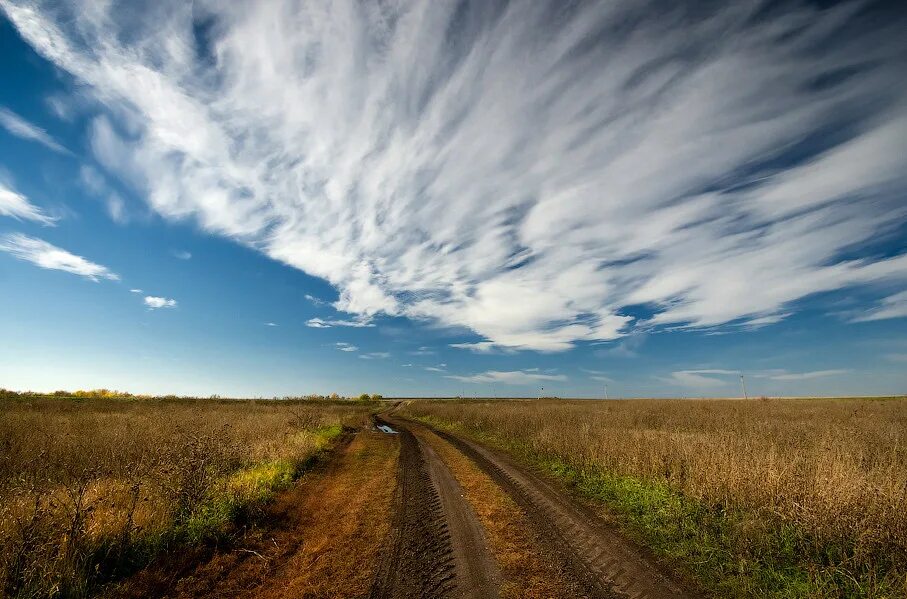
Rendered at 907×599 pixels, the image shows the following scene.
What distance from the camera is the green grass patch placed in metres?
5.54

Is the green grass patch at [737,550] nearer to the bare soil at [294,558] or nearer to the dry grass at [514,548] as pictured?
the dry grass at [514,548]

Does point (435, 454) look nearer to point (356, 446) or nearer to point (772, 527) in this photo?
point (356, 446)

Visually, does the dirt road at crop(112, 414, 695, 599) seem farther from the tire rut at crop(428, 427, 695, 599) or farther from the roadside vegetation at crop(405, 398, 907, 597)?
the roadside vegetation at crop(405, 398, 907, 597)

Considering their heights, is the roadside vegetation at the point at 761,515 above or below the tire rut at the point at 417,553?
above

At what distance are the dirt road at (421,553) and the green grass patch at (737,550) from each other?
677mm

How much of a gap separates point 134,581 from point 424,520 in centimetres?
517

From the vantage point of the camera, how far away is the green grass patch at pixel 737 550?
5543 millimetres

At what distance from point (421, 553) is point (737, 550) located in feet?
18.8

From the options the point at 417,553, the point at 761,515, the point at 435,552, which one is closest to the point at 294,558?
the point at 417,553

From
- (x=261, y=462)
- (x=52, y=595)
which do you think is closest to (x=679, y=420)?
(x=261, y=462)

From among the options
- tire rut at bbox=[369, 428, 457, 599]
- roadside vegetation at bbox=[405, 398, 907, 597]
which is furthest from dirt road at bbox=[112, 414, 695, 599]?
roadside vegetation at bbox=[405, 398, 907, 597]

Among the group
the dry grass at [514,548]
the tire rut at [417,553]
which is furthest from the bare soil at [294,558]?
the dry grass at [514,548]

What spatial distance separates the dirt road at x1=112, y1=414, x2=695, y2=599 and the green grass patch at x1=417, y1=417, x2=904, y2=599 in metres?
0.68

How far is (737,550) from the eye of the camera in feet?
22.0
